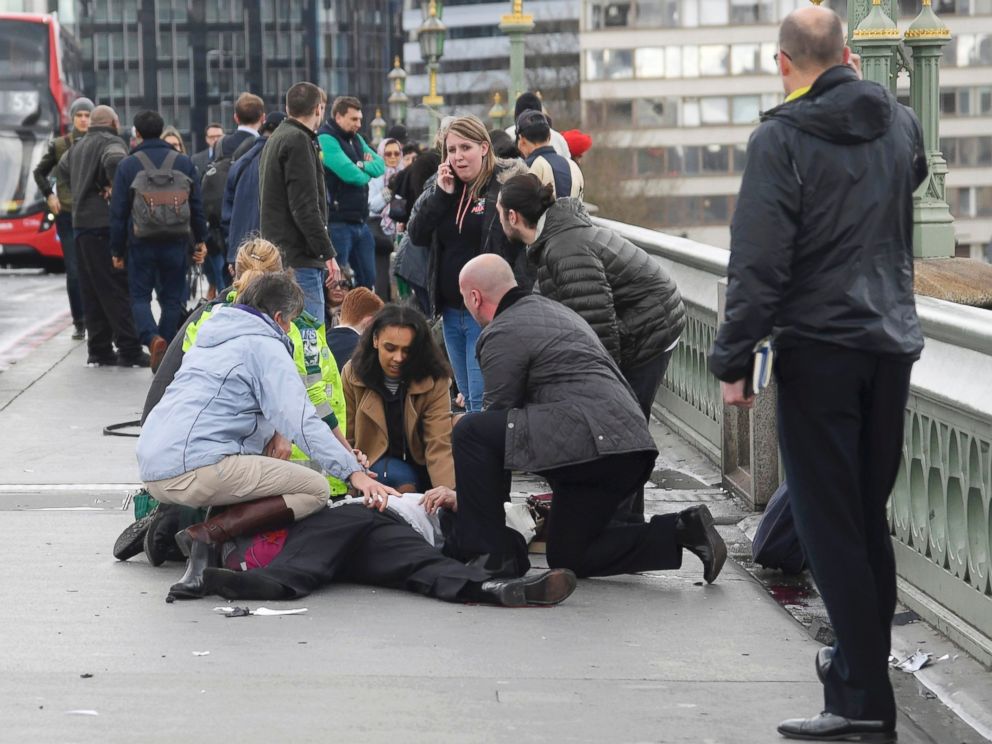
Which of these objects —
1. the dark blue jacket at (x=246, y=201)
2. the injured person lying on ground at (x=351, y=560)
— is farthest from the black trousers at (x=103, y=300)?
the injured person lying on ground at (x=351, y=560)

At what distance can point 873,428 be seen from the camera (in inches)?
193

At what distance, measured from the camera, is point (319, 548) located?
6910mm

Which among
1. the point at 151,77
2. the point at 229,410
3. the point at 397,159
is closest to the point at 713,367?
the point at 229,410

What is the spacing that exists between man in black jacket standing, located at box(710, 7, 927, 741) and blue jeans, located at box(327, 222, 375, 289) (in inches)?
337

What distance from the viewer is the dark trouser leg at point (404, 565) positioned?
6.76 m

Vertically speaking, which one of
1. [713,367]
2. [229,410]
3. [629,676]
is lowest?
[629,676]

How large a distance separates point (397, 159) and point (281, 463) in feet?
38.0

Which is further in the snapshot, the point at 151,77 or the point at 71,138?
the point at 151,77

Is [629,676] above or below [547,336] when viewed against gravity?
below

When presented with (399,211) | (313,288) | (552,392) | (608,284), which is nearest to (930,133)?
(399,211)

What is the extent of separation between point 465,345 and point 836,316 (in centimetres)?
500

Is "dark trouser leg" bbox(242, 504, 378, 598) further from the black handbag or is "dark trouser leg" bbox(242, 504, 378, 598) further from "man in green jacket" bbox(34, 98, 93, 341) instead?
"man in green jacket" bbox(34, 98, 93, 341)

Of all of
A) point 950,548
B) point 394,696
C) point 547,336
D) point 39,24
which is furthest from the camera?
point 39,24

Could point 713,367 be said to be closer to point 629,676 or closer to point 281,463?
point 629,676
